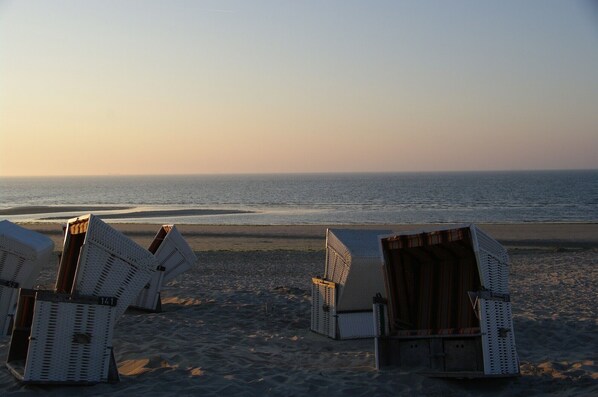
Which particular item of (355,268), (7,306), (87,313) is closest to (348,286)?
(355,268)

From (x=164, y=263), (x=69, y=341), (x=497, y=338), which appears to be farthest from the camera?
(x=164, y=263)

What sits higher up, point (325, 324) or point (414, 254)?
point (414, 254)

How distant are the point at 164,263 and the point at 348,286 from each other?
4.06 m

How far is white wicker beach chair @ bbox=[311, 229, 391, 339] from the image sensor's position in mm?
9625

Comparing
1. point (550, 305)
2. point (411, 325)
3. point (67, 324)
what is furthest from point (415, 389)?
point (550, 305)

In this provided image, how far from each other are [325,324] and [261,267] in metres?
10.0

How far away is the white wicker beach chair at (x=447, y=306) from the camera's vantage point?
23.8 feet

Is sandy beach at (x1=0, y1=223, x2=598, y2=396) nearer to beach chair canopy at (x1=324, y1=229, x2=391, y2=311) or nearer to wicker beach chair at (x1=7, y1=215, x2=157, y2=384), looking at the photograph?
wicker beach chair at (x1=7, y1=215, x2=157, y2=384)

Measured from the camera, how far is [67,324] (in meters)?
6.91

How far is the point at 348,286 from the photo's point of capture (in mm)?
9773

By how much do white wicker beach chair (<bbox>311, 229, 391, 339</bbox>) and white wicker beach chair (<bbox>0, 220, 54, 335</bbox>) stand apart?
13.7 feet

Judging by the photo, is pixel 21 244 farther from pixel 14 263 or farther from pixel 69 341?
pixel 69 341

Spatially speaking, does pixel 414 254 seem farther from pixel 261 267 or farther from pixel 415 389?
pixel 261 267

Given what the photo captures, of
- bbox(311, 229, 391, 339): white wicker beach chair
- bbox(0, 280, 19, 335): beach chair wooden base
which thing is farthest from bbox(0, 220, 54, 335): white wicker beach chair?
bbox(311, 229, 391, 339): white wicker beach chair
